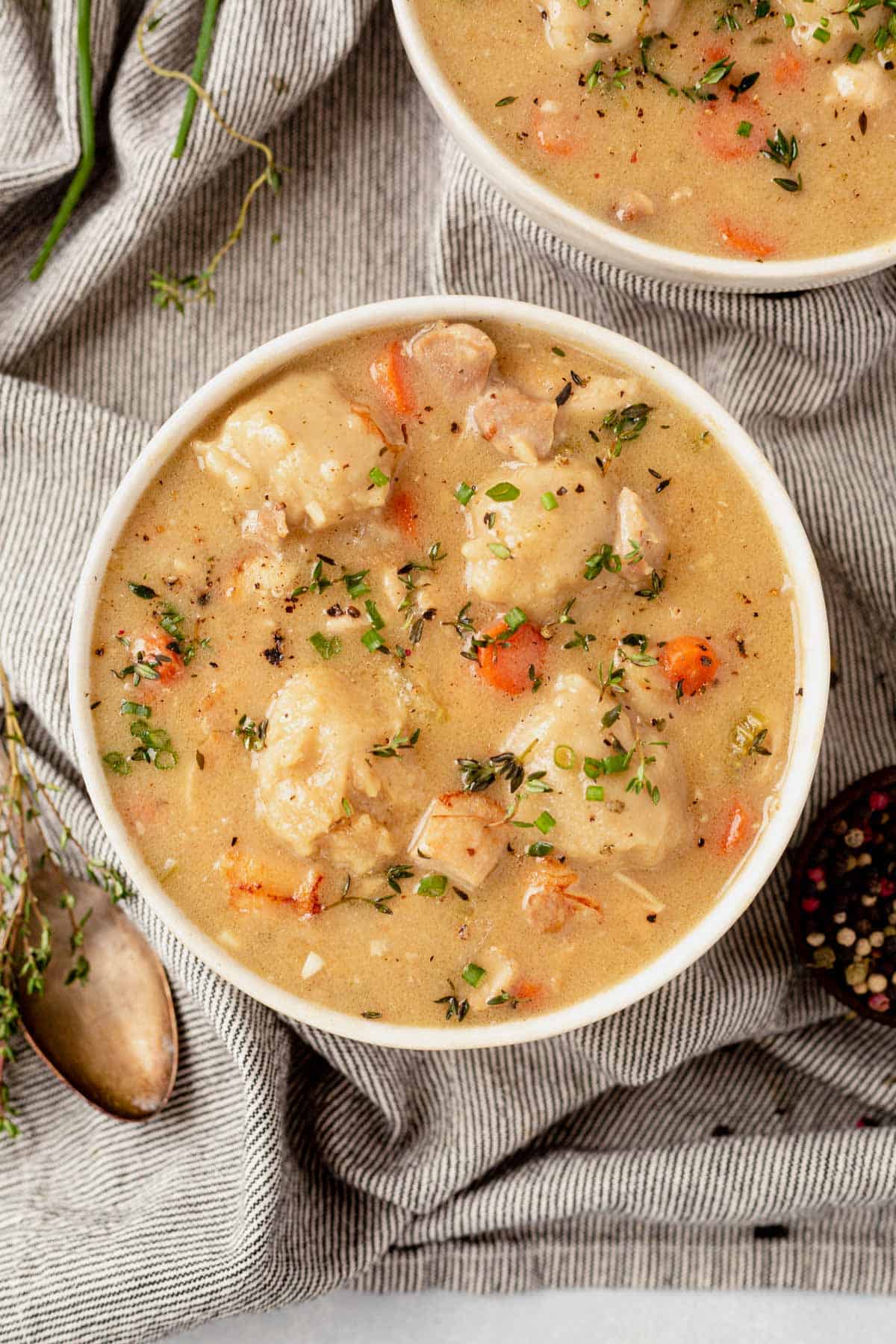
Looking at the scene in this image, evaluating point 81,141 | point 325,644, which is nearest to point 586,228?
point 325,644

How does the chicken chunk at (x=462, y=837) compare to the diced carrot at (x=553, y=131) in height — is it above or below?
below

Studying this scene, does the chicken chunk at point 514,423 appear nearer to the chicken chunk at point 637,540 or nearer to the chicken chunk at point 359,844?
the chicken chunk at point 637,540

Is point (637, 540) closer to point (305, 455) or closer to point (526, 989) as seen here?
point (305, 455)

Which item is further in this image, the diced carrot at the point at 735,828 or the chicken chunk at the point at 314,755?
the diced carrot at the point at 735,828

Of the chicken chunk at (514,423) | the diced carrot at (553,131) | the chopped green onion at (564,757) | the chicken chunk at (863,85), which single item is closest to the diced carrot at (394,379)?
the chicken chunk at (514,423)

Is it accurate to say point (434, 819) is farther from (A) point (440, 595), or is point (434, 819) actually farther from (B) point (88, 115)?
(B) point (88, 115)

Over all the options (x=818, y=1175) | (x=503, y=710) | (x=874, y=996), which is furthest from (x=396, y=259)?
(x=818, y=1175)

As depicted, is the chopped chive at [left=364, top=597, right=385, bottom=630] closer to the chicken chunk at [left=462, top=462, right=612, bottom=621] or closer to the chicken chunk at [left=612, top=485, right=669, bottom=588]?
the chicken chunk at [left=462, top=462, right=612, bottom=621]
